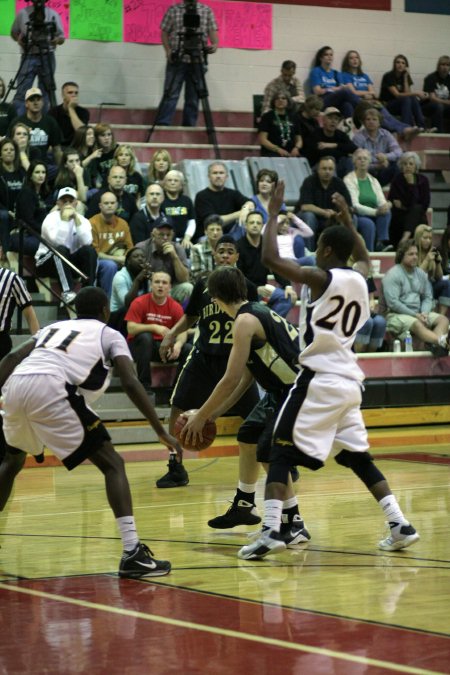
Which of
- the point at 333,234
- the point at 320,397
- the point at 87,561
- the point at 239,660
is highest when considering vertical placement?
the point at 333,234

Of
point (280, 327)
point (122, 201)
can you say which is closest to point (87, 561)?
point (280, 327)

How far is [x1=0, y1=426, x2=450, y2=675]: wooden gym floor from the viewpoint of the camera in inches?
183

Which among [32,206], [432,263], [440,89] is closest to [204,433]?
[32,206]

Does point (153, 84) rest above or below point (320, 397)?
above

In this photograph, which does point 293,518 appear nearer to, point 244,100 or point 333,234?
point 333,234

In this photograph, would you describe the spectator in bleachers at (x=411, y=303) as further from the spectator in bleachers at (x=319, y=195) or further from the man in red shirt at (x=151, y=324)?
the man in red shirt at (x=151, y=324)

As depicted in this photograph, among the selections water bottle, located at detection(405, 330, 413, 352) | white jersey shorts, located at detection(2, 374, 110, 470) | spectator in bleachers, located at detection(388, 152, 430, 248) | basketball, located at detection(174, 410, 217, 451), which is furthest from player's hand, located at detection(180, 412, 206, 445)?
spectator in bleachers, located at detection(388, 152, 430, 248)

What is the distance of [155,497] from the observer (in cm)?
948

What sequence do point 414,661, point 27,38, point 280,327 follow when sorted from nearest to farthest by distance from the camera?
1. point 414,661
2. point 280,327
3. point 27,38

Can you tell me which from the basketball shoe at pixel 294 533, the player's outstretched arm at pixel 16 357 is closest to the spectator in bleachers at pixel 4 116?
the player's outstretched arm at pixel 16 357

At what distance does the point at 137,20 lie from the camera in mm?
18625

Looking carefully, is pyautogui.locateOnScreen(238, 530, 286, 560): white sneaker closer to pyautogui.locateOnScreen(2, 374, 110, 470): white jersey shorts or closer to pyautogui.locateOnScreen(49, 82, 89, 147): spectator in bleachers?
pyautogui.locateOnScreen(2, 374, 110, 470): white jersey shorts

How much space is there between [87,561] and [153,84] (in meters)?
13.0

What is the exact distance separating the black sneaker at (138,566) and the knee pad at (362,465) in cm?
128
